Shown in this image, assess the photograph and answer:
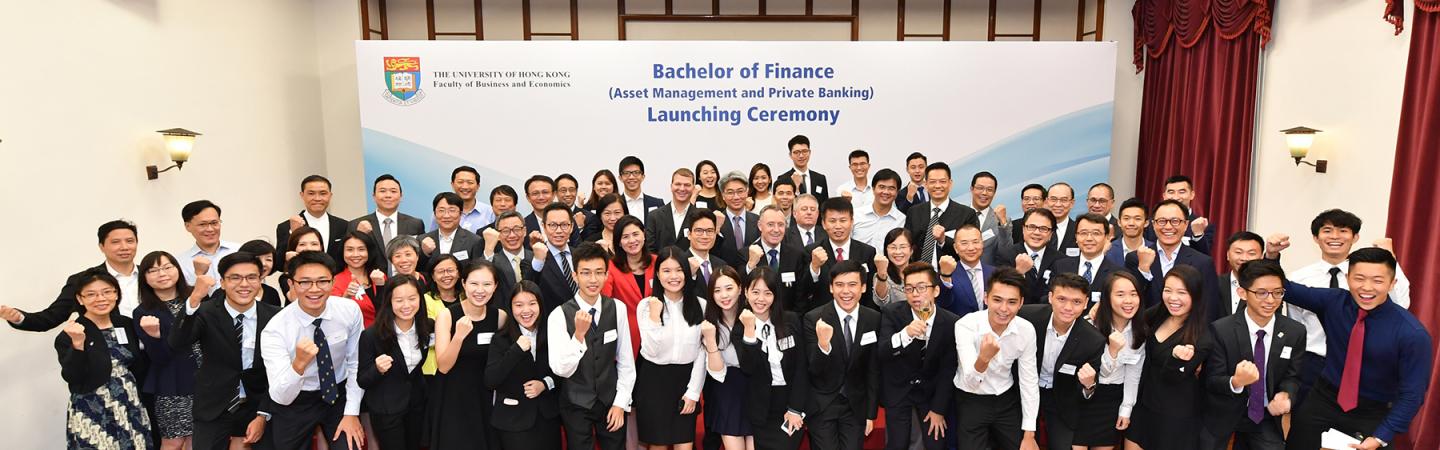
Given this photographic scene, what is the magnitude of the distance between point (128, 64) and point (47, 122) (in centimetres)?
100

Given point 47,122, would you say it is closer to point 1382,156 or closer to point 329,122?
point 329,122

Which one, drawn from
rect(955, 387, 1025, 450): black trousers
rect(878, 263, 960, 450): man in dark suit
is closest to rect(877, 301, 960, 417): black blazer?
Result: rect(878, 263, 960, 450): man in dark suit

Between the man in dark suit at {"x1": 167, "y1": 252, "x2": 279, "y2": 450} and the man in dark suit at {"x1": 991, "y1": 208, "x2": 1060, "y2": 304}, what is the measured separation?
394 cm

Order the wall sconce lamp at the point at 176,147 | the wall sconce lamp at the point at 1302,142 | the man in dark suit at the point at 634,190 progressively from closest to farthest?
1. the wall sconce lamp at the point at 176,147
2. the man in dark suit at the point at 634,190
3. the wall sconce lamp at the point at 1302,142

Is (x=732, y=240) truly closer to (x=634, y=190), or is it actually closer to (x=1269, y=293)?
(x=634, y=190)

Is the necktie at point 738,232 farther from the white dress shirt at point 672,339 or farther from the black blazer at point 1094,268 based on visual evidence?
the black blazer at point 1094,268

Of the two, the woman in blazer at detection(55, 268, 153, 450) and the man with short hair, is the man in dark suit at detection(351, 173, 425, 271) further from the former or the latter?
the man with short hair

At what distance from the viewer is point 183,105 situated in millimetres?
5980

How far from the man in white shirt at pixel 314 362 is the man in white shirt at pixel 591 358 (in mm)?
951

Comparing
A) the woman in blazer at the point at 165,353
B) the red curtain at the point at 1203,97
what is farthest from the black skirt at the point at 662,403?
the red curtain at the point at 1203,97

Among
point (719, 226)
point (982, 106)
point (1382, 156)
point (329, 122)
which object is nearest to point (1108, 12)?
point (982, 106)

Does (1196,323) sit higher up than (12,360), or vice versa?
(1196,323)

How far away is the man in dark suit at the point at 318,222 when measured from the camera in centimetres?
490

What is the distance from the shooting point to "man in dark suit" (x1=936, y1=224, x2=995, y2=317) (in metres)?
4.11
